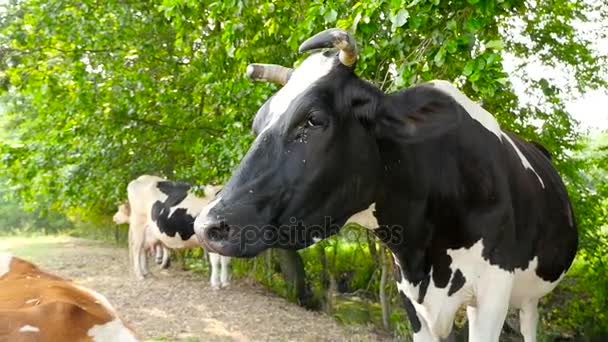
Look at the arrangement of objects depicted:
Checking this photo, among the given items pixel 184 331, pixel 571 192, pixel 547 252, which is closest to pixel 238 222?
pixel 547 252

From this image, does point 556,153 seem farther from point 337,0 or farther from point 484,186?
point 484,186

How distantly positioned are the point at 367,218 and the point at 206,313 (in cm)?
571

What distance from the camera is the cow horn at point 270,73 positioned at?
2.52m

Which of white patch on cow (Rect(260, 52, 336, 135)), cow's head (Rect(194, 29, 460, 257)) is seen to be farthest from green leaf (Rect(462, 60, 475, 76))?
white patch on cow (Rect(260, 52, 336, 135))

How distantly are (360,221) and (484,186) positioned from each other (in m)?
0.59

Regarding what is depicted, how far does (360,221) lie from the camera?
2410 millimetres

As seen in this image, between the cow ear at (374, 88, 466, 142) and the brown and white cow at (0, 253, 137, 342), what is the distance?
1.33m

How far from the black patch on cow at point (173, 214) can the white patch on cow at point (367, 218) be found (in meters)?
7.79

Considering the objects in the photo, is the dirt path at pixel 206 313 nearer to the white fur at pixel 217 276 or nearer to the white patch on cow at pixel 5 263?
the white fur at pixel 217 276

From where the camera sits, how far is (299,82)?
219 centimetres

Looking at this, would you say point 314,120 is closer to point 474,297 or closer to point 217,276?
point 474,297

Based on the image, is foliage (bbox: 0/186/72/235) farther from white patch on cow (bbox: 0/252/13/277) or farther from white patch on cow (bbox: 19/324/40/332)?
white patch on cow (bbox: 19/324/40/332)

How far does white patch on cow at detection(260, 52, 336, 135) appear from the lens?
2.11 m

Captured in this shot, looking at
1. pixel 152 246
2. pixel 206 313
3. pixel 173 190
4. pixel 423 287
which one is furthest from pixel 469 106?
pixel 152 246
